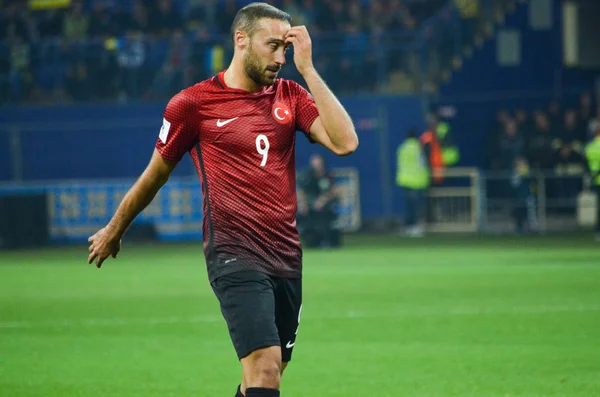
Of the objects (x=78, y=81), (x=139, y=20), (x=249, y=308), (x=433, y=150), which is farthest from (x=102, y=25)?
(x=249, y=308)

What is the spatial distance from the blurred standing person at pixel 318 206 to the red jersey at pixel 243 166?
18659 mm

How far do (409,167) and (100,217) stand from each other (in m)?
7.03

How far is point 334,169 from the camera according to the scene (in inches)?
1255

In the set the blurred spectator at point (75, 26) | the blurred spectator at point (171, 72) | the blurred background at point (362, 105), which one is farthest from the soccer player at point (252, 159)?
the blurred spectator at point (75, 26)

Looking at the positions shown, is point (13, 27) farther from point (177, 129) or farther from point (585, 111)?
point (177, 129)

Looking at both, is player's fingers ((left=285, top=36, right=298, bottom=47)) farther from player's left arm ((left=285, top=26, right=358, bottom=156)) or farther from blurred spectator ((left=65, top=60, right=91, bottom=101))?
blurred spectator ((left=65, top=60, right=91, bottom=101))

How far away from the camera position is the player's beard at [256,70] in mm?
6441

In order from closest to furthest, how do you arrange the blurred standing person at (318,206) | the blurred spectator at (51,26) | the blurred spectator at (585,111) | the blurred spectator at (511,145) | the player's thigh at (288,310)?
the player's thigh at (288,310), the blurred standing person at (318,206), the blurred spectator at (511,145), the blurred spectator at (585,111), the blurred spectator at (51,26)

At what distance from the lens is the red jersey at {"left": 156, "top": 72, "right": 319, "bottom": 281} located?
21.3 feet

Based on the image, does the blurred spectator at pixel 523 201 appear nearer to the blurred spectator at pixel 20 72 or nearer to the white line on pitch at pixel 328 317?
the blurred spectator at pixel 20 72

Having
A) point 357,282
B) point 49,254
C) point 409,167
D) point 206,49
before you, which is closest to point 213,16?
point 206,49

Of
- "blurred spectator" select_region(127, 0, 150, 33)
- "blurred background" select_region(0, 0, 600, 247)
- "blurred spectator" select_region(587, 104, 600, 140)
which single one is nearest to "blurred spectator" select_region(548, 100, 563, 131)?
"blurred background" select_region(0, 0, 600, 247)

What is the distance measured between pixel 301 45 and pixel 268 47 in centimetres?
24

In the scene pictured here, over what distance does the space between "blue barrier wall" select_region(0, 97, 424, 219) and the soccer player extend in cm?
2508
